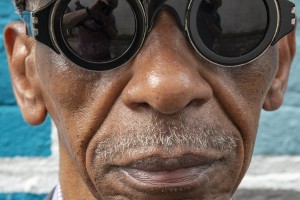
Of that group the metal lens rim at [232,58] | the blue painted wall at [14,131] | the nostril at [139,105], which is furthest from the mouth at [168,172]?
the blue painted wall at [14,131]

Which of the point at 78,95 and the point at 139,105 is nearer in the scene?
the point at 139,105

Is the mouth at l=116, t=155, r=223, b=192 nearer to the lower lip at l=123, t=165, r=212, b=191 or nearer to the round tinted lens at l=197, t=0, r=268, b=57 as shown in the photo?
the lower lip at l=123, t=165, r=212, b=191

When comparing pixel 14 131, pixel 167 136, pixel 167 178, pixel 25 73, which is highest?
pixel 167 136

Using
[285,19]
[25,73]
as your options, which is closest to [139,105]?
[285,19]

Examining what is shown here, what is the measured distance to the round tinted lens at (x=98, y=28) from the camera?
4.27 feet

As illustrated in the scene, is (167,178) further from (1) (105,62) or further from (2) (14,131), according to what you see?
(2) (14,131)

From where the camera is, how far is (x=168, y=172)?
1308 millimetres

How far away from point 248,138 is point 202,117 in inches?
8.6

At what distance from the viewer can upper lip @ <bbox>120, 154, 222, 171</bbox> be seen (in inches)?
50.4

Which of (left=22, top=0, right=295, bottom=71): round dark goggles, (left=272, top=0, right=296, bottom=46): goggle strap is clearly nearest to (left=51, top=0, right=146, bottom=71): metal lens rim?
(left=22, top=0, right=295, bottom=71): round dark goggles

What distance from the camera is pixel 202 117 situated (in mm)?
1298

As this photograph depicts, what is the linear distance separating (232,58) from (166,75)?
0.63ft

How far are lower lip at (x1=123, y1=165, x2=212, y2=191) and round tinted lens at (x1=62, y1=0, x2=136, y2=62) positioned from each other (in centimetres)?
28

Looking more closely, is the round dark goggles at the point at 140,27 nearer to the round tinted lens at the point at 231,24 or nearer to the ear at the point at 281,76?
the round tinted lens at the point at 231,24
